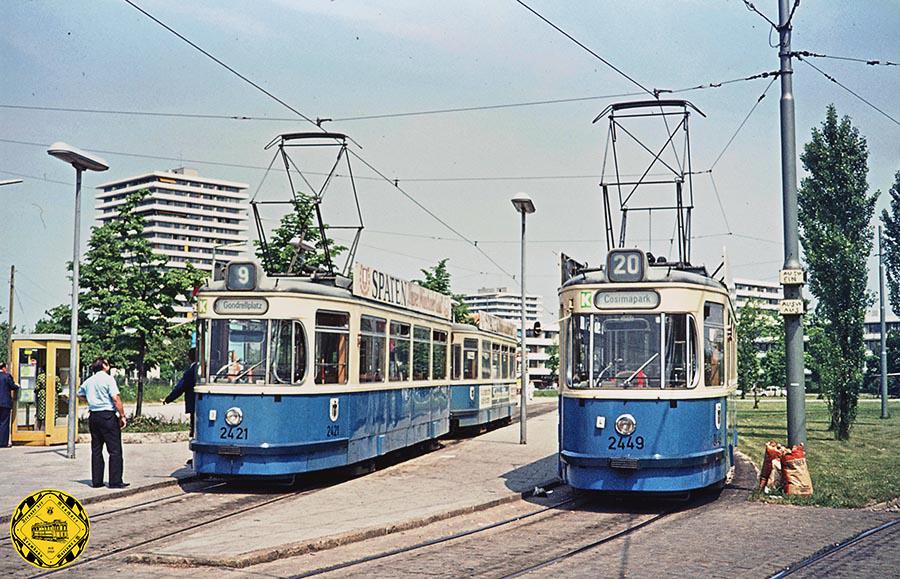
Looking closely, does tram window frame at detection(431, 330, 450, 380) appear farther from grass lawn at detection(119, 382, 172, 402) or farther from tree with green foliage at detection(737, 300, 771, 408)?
tree with green foliage at detection(737, 300, 771, 408)

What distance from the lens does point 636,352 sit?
13.1m

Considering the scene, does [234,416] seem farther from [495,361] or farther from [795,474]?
[495,361]

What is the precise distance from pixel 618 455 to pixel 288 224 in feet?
60.3

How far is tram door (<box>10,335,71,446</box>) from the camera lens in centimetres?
2170

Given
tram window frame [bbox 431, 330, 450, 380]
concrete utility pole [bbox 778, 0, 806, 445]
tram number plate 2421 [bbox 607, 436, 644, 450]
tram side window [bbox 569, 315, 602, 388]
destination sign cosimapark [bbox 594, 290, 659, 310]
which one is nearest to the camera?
tram number plate 2421 [bbox 607, 436, 644, 450]

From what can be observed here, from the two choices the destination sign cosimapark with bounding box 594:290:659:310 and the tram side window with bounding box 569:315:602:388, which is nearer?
the destination sign cosimapark with bounding box 594:290:659:310

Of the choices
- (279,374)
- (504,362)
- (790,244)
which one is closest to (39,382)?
(279,374)

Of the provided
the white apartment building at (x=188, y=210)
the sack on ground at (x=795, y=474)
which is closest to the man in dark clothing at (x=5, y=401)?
the sack on ground at (x=795, y=474)

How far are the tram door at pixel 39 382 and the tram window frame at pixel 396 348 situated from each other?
7.42m

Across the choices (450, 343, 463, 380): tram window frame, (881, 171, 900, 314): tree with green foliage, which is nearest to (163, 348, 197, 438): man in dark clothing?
(450, 343, 463, 380): tram window frame

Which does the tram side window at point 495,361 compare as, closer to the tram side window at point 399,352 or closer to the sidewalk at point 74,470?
the sidewalk at point 74,470

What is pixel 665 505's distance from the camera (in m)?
13.9

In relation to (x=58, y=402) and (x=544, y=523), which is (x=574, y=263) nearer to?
(x=544, y=523)

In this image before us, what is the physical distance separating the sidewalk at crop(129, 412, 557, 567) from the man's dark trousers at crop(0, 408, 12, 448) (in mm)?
8083
